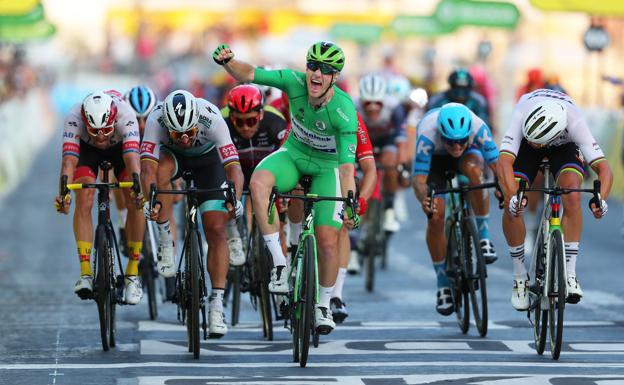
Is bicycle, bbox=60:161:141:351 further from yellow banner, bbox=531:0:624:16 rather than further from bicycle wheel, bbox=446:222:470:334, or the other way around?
yellow banner, bbox=531:0:624:16

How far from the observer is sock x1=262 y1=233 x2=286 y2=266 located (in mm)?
10734

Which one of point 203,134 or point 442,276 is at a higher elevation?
point 203,134

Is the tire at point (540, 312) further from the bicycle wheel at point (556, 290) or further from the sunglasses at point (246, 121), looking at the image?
the sunglasses at point (246, 121)

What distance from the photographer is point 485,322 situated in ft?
38.4

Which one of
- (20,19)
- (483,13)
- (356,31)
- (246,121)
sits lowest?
(246,121)

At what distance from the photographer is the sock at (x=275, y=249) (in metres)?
10.7

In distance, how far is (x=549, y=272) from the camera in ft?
34.9

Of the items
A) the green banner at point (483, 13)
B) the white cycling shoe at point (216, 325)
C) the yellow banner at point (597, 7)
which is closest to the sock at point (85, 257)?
the white cycling shoe at point (216, 325)

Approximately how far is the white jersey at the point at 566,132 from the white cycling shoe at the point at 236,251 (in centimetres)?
214

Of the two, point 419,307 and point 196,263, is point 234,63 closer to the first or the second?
point 196,263

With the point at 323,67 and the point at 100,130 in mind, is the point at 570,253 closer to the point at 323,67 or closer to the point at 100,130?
the point at 323,67

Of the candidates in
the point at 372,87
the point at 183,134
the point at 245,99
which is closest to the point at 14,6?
the point at 372,87

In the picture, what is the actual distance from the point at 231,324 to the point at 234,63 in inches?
109

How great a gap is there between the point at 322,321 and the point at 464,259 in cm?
183
